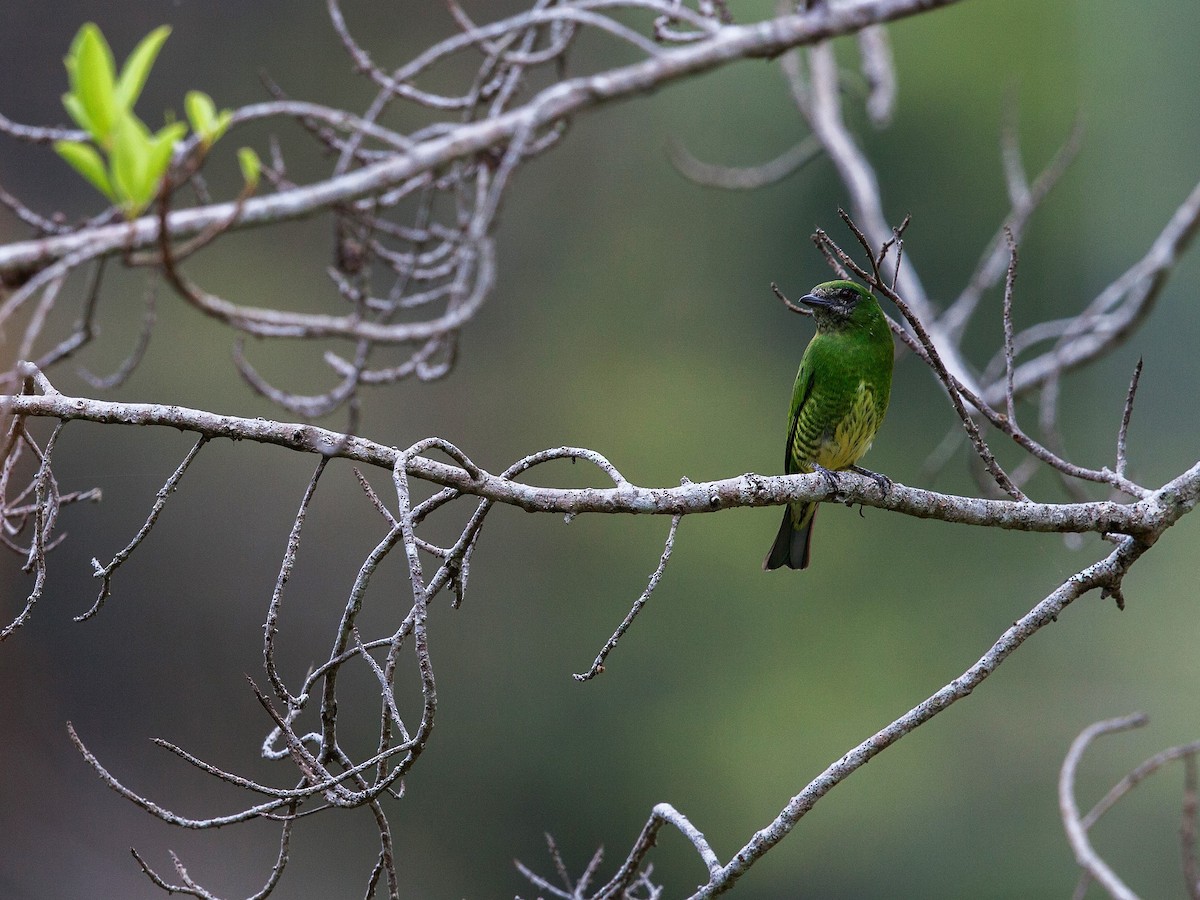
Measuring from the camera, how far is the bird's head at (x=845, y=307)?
154 inches

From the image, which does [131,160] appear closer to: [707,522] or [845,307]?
[845,307]

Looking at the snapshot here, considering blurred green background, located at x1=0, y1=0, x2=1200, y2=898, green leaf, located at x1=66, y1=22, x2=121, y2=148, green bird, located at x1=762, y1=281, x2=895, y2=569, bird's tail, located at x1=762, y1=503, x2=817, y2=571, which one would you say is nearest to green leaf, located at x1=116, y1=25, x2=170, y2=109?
green leaf, located at x1=66, y1=22, x2=121, y2=148

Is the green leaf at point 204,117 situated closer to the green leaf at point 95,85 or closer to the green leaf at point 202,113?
the green leaf at point 202,113

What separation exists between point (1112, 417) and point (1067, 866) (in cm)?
492

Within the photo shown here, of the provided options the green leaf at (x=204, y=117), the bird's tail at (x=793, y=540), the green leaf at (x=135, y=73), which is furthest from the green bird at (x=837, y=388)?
the green leaf at (x=135, y=73)

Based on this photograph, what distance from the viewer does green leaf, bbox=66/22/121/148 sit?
5.01 feet

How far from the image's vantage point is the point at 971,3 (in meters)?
13.4

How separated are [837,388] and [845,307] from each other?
0.28 m

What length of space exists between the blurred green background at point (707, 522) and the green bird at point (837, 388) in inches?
288

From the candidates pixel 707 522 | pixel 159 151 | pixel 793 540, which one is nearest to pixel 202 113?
pixel 159 151

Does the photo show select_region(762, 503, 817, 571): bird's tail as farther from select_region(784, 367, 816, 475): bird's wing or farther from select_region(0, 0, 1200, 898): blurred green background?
select_region(0, 0, 1200, 898): blurred green background

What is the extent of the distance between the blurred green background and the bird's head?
753 centimetres

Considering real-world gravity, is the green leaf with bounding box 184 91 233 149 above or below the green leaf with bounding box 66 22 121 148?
above

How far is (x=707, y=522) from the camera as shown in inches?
500
